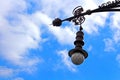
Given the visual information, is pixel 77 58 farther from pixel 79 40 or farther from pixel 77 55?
pixel 79 40

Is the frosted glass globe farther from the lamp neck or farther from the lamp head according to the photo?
the lamp neck

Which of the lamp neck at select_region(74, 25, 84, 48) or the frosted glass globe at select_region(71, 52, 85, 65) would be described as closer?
the frosted glass globe at select_region(71, 52, 85, 65)

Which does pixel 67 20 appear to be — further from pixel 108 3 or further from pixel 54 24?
pixel 108 3

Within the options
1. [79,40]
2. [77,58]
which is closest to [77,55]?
[77,58]

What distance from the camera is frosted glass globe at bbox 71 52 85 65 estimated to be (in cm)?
1071

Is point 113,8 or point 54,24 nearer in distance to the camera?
point 113,8

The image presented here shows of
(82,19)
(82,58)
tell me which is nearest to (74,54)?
(82,58)

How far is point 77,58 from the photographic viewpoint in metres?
10.8

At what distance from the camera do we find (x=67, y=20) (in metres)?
11.5

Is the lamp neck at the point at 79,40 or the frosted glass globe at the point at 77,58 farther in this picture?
the lamp neck at the point at 79,40

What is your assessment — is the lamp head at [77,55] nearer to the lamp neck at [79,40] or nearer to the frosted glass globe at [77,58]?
the frosted glass globe at [77,58]

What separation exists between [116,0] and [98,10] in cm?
50

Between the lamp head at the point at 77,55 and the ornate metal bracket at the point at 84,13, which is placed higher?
the ornate metal bracket at the point at 84,13

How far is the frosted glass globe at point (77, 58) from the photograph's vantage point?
1071cm
